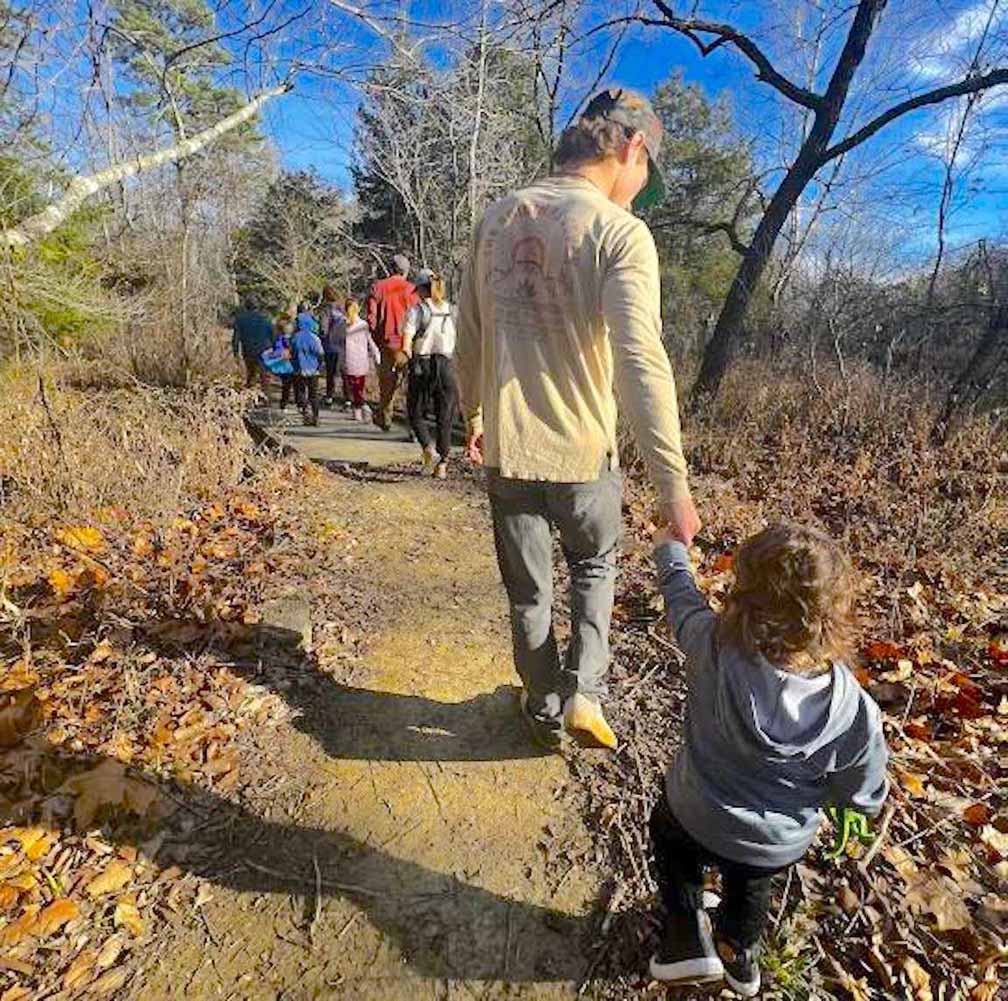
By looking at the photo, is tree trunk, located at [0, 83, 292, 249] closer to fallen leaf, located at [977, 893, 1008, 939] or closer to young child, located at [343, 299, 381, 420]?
young child, located at [343, 299, 381, 420]

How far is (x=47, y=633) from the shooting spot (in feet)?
9.60

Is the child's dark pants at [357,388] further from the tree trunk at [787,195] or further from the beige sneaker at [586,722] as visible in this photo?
the beige sneaker at [586,722]

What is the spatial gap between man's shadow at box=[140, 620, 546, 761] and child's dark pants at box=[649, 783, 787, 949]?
0.80 meters

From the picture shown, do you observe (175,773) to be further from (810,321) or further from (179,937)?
(810,321)

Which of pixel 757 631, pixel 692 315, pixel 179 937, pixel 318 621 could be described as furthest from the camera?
pixel 692 315

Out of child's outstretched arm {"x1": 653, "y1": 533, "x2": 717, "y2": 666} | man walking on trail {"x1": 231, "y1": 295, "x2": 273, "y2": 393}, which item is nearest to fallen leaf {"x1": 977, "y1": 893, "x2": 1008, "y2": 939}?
Answer: child's outstretched arm {"x1": 653, "y1": 533, "x2": 717, "y2": 666}

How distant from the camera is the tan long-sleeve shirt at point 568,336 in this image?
65.8 inches

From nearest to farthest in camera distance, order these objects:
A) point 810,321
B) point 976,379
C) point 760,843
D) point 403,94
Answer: point 760,843 → point 403,94 → point 976,379 → point 810,321

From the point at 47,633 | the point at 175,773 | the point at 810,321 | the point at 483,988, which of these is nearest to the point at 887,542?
the point at 483,988

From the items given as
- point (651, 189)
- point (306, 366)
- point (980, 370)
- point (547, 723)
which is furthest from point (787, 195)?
point (547, 723)

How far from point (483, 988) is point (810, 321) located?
13.8m

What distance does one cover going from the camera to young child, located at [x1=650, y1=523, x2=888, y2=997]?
1333mm

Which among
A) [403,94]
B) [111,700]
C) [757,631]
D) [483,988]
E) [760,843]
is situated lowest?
[483,988]

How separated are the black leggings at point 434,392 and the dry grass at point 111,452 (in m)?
1.57
